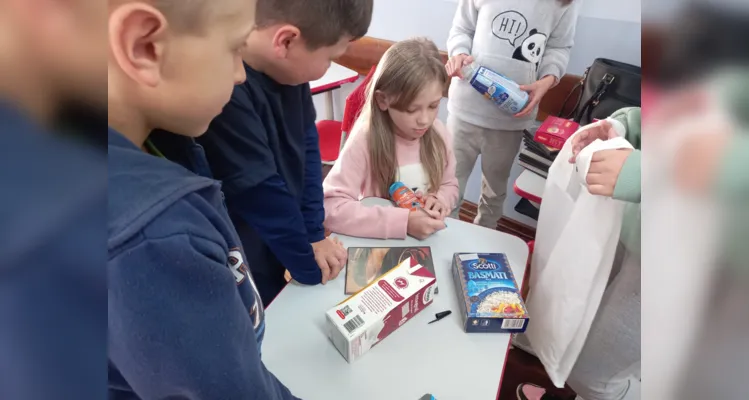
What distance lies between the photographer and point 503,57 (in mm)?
1626

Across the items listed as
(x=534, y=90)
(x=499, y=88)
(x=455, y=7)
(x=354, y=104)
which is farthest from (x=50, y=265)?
(x=455, y=7)

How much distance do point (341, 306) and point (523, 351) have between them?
1.06 metres

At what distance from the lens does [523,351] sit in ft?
5.37

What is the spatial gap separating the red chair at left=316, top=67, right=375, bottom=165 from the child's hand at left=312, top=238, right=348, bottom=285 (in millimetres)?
562

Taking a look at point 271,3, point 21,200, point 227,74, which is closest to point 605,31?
point 271,3

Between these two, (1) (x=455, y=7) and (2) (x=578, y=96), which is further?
(1) (x=455, y=7)

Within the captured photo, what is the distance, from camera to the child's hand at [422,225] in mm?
1092

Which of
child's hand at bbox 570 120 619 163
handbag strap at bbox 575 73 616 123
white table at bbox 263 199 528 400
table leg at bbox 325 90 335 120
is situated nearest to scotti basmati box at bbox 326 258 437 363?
white table at bbox 263 199 528 400

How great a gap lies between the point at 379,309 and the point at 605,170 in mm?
459

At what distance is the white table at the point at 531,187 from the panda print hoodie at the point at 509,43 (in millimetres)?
192

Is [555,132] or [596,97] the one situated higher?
[596,97]

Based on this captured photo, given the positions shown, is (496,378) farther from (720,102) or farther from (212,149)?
(720,102)

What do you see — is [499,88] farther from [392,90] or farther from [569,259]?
[569,259]

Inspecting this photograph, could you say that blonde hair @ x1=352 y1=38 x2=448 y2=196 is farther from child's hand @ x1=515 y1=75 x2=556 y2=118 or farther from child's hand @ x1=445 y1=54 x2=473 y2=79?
child's hand @ x1=515 y1=75 x2=556 y2=118
